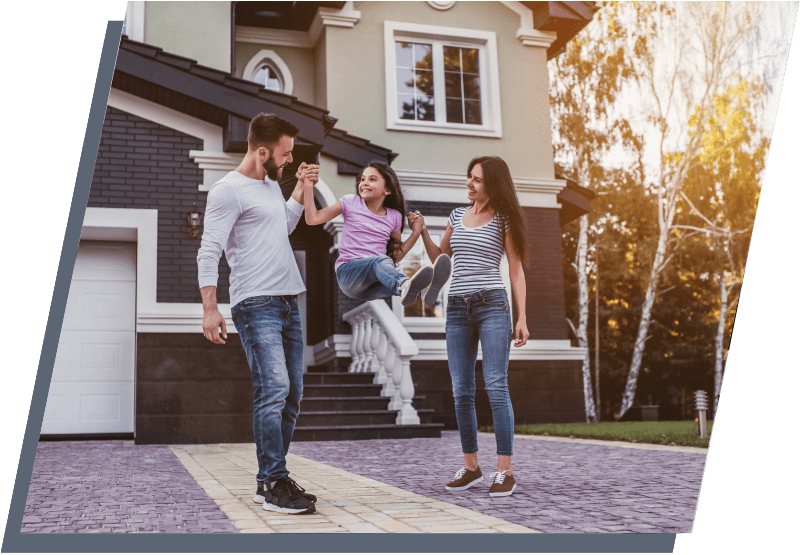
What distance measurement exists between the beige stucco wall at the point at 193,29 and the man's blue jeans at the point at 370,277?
170 cm

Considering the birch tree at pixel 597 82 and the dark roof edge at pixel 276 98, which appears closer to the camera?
the dark roof edge at pixel 276 98

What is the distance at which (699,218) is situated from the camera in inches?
140

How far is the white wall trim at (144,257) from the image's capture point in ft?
10.3

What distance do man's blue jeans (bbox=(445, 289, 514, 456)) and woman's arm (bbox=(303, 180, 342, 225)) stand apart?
0.66 meters

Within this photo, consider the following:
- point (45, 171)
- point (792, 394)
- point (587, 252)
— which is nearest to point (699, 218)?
point (587, 252)

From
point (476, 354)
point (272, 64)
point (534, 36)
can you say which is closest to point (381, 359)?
point (476, 354)

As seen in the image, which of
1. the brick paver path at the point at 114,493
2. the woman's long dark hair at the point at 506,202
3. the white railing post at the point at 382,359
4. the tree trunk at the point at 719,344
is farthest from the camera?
the white railing post at the point at 382,359

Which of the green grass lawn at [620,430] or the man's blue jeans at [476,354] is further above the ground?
the man's blue jeans at [476,354]

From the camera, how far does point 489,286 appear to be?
3.12 m

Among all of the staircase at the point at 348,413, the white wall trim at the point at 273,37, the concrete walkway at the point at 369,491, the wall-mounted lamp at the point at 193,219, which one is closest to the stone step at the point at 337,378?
the staircase at the point at 348,413

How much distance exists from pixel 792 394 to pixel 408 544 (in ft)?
6.81

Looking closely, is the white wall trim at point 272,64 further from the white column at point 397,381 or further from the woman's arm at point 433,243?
the white column at point 397,381

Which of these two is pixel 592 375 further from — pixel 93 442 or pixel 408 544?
→ pixel 93 442

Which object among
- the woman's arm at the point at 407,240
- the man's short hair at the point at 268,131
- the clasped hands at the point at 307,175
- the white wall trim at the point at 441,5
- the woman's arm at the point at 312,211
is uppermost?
the white wall trim at the point at 441,5
